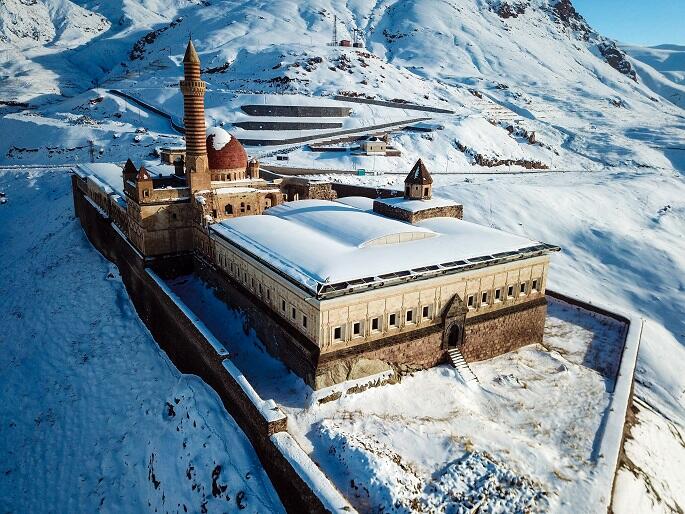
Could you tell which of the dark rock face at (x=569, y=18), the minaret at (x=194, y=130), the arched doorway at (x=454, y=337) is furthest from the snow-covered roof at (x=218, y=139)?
the dark rock face at (x=569, y=18)

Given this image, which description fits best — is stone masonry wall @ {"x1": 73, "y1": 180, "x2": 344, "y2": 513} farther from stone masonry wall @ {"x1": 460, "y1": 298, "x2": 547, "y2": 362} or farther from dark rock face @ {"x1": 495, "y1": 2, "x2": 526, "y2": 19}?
dark rock face @ {"x1": 495, "y1": 2, "x2": 526, "y2": 19}

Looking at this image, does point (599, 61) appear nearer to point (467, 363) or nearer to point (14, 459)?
point (467, 363)

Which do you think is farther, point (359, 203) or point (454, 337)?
point (359, 203)

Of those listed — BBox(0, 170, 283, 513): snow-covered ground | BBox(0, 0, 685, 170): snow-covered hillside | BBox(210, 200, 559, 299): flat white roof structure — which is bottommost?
BBox(0, 170, 283, 513): snow-covered ground

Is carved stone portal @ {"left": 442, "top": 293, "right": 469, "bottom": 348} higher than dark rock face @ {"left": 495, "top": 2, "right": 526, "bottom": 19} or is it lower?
lower

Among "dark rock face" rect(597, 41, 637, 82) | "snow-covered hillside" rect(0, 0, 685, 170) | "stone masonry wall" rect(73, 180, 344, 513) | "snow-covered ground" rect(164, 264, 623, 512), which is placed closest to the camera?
"snow-covered ground" rect(164, 264, 623, 512)

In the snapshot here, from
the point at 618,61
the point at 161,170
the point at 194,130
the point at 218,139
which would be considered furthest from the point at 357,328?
the point at 618,61

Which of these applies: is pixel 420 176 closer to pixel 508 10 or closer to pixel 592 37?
pixel 508 10

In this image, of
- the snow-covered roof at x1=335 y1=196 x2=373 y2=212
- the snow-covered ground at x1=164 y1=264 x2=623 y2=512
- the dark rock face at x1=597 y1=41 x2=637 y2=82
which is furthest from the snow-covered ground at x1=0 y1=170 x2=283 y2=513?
the dark rock face at x1=597 y1=41 x2=637 y2=82
